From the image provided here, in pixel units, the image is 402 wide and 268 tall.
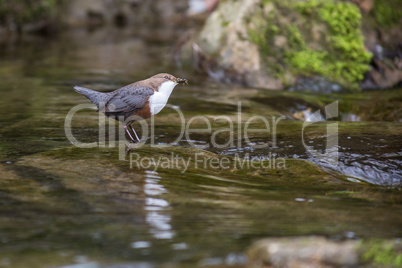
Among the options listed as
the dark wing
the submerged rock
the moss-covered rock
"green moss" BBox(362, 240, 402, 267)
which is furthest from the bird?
the moss-covered rock

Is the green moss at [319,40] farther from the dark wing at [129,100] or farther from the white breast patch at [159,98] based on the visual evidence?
the dark wing at [129,100]

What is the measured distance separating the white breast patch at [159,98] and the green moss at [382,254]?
2.31 m

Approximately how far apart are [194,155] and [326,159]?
1.02m

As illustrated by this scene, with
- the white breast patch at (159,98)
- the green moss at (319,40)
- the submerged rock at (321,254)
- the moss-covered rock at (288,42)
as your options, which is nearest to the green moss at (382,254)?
the submerged rock at (321,254)

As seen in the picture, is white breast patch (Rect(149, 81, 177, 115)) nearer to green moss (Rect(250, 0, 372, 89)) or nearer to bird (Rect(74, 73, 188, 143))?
bird (Rect(74, 73, 188, 143))

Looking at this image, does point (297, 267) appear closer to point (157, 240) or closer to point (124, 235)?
point (157, 240)

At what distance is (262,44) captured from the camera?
24.0 feet

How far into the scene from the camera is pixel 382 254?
213 centimetres

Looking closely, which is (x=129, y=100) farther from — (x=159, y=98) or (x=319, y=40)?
(x=319, y=40)

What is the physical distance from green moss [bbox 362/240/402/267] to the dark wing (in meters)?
2.36

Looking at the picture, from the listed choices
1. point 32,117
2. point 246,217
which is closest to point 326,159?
point 246,217

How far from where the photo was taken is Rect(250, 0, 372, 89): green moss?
23.8ft

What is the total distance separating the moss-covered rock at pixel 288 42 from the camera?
23.7 feet

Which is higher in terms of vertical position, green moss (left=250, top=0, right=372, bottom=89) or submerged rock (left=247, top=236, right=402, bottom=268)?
green moss (left=250, top=0, right=372, bottom=89)
